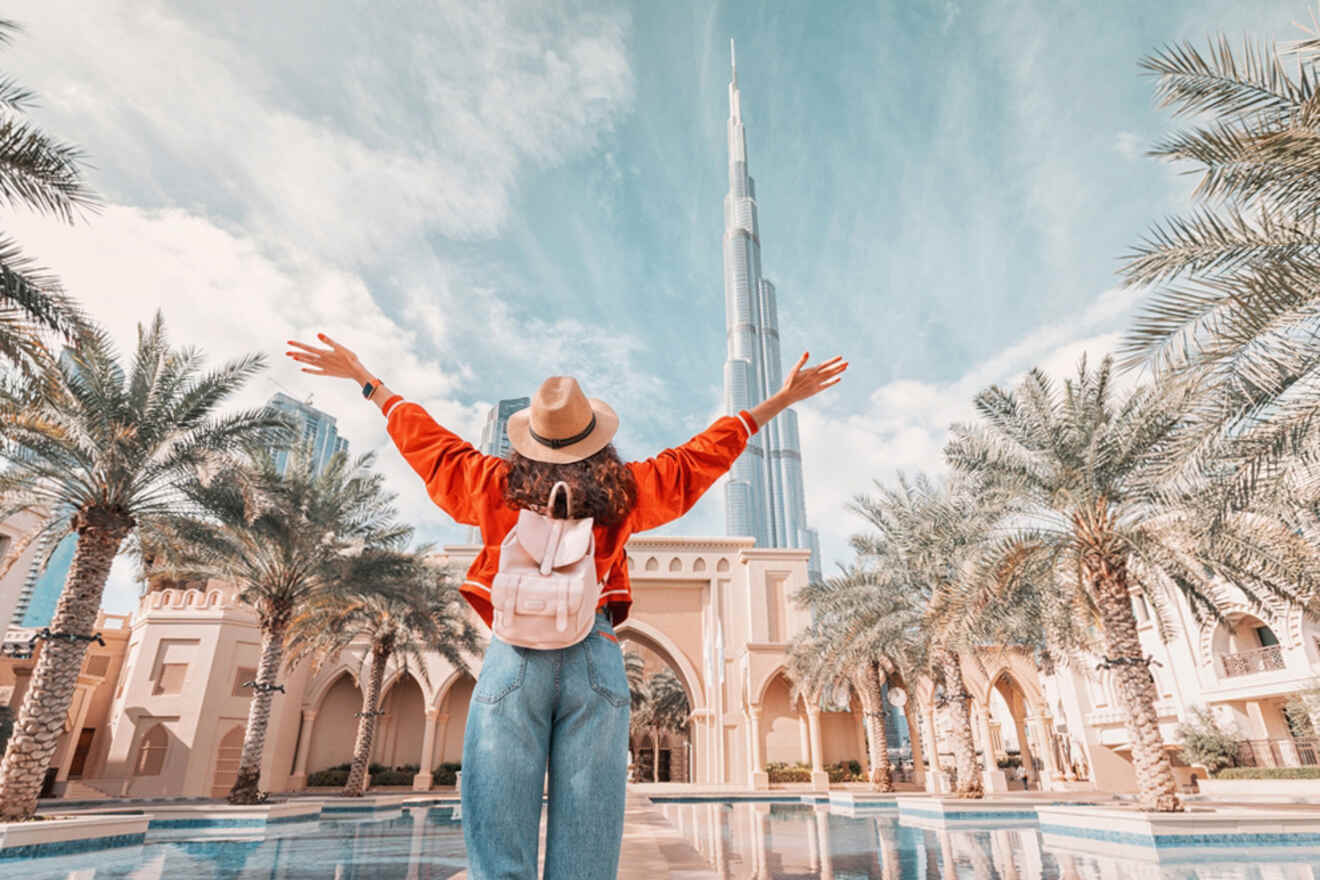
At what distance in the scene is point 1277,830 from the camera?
388 inches

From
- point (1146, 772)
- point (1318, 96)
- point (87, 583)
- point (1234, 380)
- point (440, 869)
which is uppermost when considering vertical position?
point (1318, 96)

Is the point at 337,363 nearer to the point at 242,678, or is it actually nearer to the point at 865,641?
the point at 865,641

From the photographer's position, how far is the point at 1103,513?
11398mm

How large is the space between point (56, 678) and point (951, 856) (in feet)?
37.5

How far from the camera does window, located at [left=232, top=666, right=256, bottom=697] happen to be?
959 inches

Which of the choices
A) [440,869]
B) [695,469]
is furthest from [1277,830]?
[695,469]

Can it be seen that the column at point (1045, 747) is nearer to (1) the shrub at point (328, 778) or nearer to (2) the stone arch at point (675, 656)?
(2) the stone arch at point (675, 656)

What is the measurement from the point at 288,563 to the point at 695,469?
1475 cm

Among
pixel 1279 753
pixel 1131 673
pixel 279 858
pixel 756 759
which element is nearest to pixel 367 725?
pixel 279 858

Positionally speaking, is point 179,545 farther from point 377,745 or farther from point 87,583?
point 377,745

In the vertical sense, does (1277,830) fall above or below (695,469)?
below

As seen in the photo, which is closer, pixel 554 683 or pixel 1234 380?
pixel 554 683

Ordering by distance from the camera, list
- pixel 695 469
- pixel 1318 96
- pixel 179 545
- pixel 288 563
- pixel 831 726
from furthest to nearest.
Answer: pixel 831 726, pixel 288 563, pixel 179 545, pixel 1318 96, pixel 695 469

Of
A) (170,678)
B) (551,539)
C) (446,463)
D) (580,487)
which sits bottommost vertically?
(551,539)
